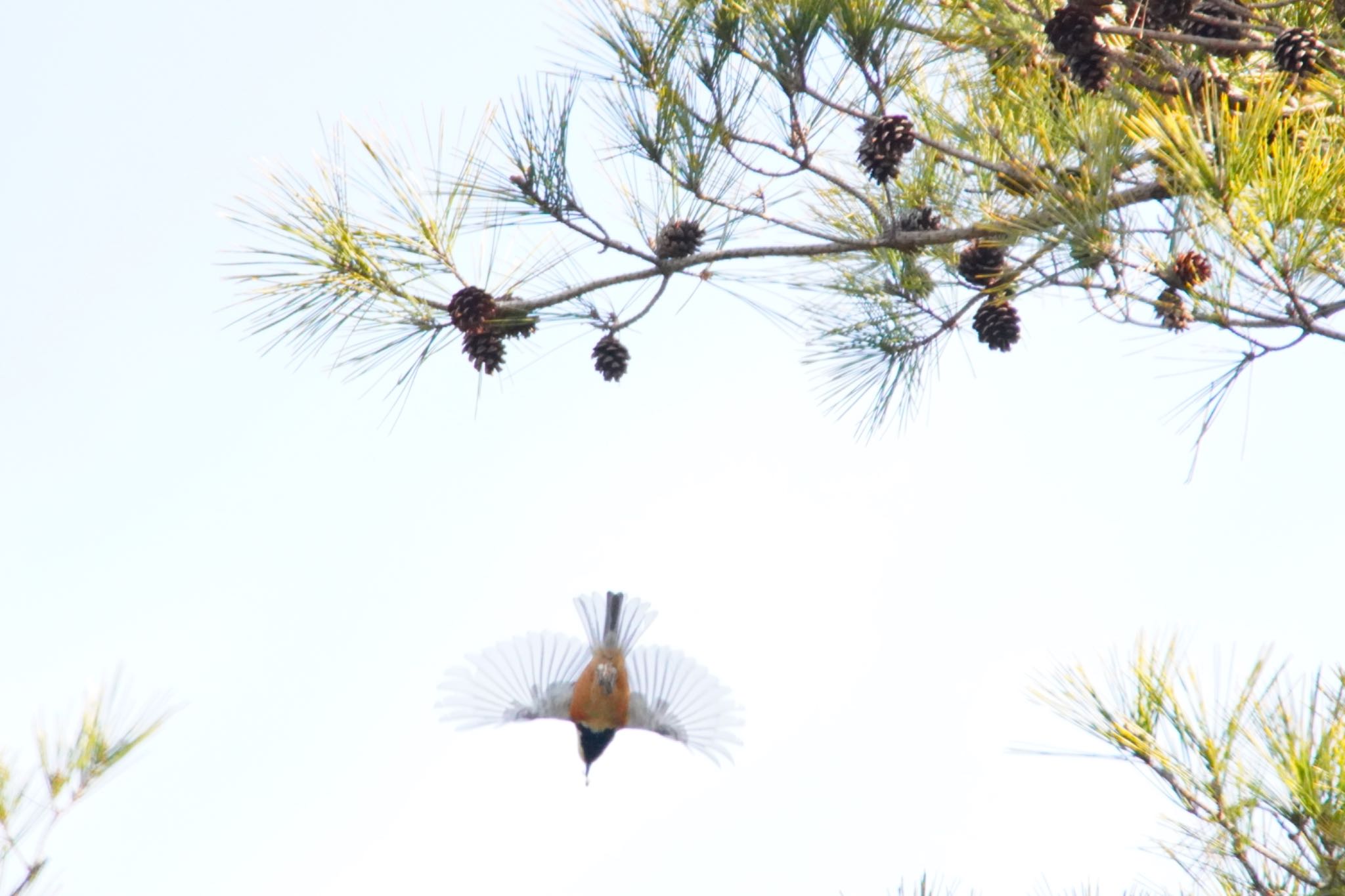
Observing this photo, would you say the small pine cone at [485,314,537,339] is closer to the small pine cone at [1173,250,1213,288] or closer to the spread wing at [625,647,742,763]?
the small pine cone at [1173,250,1213,288]

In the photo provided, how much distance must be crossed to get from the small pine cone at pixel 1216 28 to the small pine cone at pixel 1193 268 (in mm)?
283

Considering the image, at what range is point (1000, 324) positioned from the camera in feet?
7.37

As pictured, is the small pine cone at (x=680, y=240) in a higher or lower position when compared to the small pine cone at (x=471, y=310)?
higher

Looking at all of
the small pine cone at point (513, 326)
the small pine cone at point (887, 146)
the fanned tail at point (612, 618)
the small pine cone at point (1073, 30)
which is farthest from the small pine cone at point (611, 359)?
the fanned tail at point (612, 618)

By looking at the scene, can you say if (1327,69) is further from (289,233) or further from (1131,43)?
(289,233)

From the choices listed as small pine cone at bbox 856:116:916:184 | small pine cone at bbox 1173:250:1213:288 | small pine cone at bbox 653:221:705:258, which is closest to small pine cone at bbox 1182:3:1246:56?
small pine cone at bbox 1173:250:1213:288

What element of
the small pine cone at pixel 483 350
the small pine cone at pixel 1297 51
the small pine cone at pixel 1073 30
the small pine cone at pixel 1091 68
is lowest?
the small pine cone at pixel 483 350

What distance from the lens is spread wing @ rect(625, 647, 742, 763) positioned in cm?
364

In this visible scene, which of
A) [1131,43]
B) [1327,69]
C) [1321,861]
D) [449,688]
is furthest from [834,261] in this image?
[449,688]

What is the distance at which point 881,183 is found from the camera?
6.67 ft

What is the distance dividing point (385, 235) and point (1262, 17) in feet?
4.30

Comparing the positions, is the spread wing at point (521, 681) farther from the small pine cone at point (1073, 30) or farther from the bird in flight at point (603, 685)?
the small pine cone at point (1073, 30)

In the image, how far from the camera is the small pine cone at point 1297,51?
168 centimetres

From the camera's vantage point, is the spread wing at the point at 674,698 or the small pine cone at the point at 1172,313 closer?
the small pine cone at the point at 1172,313
